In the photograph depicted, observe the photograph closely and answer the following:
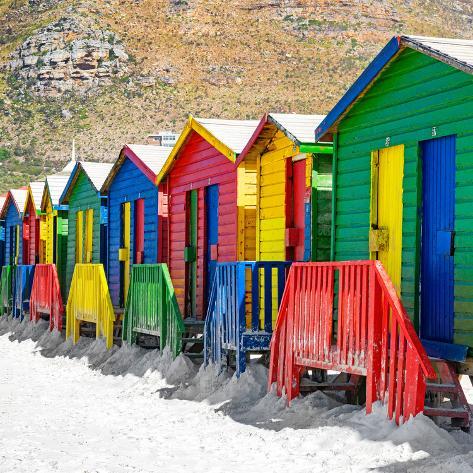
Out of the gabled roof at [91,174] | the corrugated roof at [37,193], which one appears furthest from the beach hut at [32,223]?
the gabled roof at [91,174]

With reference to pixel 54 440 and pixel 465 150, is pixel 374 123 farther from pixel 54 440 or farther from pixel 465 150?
pixel 54 440

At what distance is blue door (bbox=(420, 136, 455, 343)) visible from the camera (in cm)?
1020

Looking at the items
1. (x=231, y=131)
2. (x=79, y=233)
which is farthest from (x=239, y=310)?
(x=79, y=233)

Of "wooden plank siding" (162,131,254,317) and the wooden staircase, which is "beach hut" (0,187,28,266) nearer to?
"wooden plank siding" (162,131,254,317)

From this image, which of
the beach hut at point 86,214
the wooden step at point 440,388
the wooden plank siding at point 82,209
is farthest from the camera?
the wooden plank siding at point 82,209

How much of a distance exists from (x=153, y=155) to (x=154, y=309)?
15.8 feet

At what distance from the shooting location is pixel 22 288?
2662 cm

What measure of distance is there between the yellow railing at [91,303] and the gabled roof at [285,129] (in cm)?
→ 476

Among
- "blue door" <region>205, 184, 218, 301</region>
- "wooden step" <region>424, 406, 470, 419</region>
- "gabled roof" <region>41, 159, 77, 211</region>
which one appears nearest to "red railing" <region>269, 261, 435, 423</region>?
"wooden step" <region>424, 406, 470, 419</region>

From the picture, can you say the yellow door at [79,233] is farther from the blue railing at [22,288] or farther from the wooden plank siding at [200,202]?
the wooden plank siding at [200,202]

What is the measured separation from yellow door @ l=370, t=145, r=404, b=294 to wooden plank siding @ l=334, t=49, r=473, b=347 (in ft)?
0.41

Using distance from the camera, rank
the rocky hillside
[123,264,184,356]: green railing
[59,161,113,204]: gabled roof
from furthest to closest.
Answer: the rocky hillside → [59,161,113,204]: gabled roof → [123,264,184,356]: green railing

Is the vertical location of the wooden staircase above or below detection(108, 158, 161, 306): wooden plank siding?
below

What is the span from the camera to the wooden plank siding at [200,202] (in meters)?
16.1
